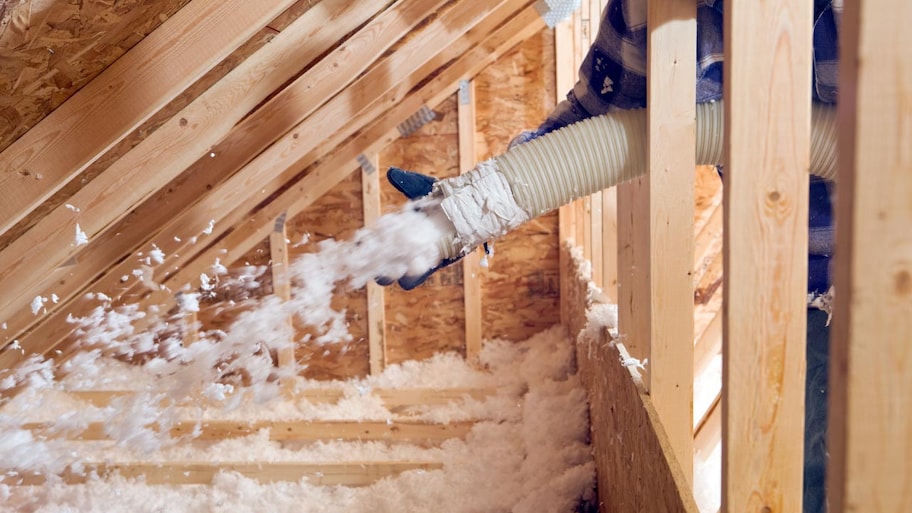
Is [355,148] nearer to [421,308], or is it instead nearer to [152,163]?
Result: [421,308]

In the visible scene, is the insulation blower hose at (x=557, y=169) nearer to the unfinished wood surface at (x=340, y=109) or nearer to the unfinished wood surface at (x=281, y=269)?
the unfinished wood surface at (x=340, y=109)

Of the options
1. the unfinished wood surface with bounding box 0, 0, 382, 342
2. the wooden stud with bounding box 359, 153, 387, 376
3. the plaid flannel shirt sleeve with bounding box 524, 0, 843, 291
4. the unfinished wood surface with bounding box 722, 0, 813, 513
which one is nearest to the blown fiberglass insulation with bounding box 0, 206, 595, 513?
the wooden stud with bounding box 359, 153, 387, 376

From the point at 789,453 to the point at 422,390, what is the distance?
2.94m

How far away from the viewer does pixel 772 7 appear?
75 centimetres

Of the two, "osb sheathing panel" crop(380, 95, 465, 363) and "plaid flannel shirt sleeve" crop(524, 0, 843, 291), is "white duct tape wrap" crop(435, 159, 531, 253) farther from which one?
"osb sheathing panel" crop(380, 95, 465, 363)

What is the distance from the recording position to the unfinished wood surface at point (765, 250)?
0.76 meters

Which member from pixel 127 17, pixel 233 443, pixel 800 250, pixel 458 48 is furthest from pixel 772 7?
pixel 233 443

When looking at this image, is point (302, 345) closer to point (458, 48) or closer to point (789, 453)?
point (458, 48)

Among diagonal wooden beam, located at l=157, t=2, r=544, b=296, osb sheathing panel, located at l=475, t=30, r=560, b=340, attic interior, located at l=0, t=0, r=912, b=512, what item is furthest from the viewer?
osb sheathing panel, located at l=475, t=30, r=560, b=340

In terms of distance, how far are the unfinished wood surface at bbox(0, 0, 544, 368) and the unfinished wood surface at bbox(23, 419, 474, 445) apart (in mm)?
875

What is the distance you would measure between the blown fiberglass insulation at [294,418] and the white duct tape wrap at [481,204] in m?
0.33

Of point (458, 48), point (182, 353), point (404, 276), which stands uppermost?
point (458, 48)

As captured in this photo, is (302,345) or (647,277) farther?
(302,345)

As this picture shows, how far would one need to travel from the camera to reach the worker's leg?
1.35 metres
